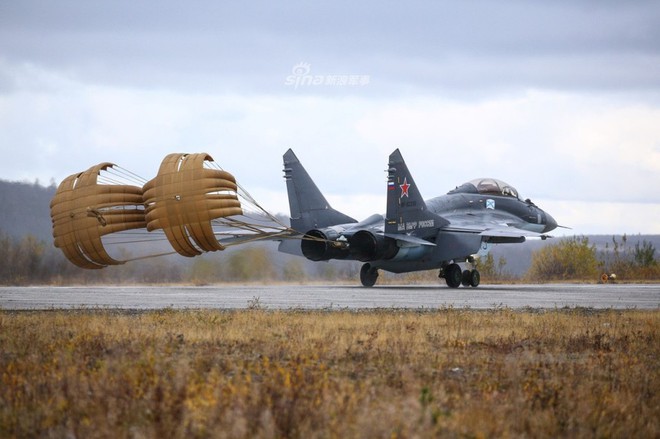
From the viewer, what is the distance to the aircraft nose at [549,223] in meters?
41.0

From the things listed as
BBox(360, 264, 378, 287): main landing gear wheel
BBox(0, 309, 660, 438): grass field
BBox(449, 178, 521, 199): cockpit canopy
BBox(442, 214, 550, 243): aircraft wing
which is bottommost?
BBox(0, 309, 660, 438): grass field

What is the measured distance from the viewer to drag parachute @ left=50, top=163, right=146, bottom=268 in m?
17.5

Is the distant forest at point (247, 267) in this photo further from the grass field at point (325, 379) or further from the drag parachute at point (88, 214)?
the grass field at point (325, 379)

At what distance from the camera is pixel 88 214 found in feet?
56.9

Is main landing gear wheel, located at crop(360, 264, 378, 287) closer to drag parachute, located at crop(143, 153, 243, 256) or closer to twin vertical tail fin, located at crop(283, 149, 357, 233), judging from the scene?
twin vertical tail fin, located at crop(283, 149, 357, 233)

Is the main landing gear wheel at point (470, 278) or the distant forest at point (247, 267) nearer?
the main landing gear wheel at point (470, 278)

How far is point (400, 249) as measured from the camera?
3425cm

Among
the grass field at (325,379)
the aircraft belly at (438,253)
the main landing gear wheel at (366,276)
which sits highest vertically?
the aircraft belly at (438,253)

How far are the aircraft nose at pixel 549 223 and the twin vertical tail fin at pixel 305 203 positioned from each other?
989 cm

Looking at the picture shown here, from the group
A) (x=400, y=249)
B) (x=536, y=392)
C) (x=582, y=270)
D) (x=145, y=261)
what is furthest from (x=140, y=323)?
(x=582, y=270)

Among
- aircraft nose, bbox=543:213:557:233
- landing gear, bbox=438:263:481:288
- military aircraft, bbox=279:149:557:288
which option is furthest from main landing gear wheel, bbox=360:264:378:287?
aircraft nose, bbox=543:213:557:233

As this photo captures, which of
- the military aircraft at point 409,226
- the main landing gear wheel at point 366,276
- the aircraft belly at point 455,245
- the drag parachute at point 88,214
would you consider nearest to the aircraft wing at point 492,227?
the military aircraft at point 409,226

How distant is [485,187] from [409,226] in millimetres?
6297

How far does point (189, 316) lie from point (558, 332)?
6963mm
